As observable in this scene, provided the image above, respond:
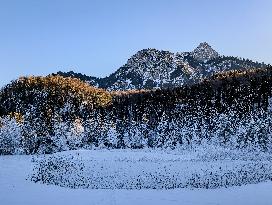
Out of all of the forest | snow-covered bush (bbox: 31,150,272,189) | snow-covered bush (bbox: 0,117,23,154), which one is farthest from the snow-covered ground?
snow-covered bush (bbox: 0,117,23,154)

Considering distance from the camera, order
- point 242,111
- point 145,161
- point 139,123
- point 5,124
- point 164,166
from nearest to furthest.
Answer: point 164,166 → point 145,161 → point 5,124 → point 242,111 → point 139,123

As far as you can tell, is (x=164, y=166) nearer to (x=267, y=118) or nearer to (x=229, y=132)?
(x=229, y=132)

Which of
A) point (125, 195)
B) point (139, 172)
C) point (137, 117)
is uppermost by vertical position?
point (137, 117)

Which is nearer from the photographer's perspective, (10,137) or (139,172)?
(139,172)

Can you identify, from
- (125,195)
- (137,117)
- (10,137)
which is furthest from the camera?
(137,117)

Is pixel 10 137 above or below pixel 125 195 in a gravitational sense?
above

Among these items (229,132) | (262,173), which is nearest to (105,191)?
(262,173)

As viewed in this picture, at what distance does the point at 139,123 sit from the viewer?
10075 centimetres

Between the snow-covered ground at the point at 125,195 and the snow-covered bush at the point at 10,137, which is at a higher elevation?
the snow-covered bush at the point at 10,137

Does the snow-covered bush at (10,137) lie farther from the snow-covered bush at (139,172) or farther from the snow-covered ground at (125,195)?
the snow-covered ground at (125,195)

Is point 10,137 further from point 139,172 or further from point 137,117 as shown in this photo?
point 139,172

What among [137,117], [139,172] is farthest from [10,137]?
[139,172]

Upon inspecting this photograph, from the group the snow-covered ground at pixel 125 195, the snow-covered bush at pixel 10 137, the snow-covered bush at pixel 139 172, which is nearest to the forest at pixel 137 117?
the snow-covered bush at pixel 10 137

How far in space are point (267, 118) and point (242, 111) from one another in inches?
620
